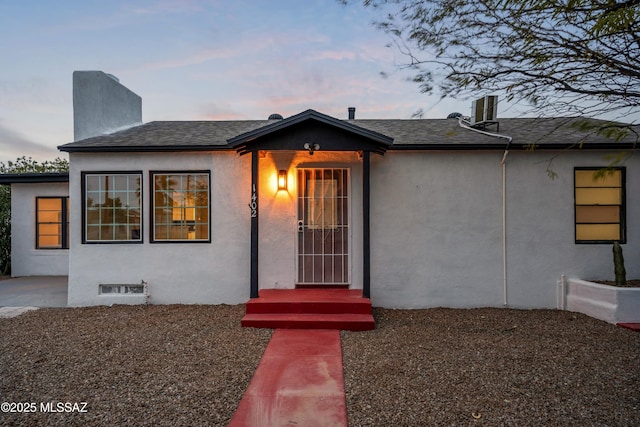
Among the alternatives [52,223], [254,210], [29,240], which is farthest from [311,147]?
[29,240]

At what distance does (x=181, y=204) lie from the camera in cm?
638

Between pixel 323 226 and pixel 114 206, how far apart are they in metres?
4.10

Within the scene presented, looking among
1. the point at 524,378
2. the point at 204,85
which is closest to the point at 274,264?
the point at 524,378

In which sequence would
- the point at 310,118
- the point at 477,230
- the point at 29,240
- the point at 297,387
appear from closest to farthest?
the point at 297,387 → the point at 310,118 → the point at 477,230 → the point at 29,240

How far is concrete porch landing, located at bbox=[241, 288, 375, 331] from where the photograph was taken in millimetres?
5020

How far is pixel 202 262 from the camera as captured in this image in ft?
20.5

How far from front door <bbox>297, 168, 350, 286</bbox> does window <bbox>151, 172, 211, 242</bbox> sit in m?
1.90

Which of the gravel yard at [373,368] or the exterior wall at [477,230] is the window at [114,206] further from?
the exterior wall at [477,230]

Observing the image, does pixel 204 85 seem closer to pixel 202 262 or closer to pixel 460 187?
pixel 202 262

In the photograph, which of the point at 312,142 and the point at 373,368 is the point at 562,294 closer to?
the point at 373,368

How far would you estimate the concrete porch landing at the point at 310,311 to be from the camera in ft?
16.5

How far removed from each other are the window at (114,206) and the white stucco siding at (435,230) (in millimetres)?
4627

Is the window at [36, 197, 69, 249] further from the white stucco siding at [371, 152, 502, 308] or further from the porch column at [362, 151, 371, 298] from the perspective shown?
the white stucco siding at [371, 152, 502, 308]

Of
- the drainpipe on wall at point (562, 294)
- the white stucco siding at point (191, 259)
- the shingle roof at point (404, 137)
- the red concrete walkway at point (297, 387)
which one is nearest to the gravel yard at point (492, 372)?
the red concrete walkway at point (297, 387)
